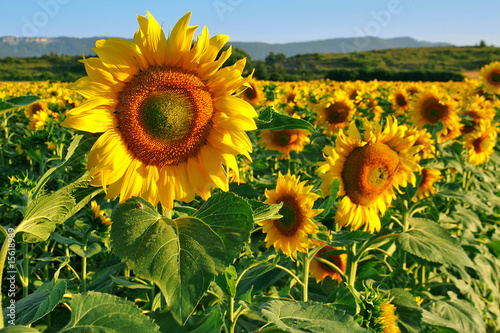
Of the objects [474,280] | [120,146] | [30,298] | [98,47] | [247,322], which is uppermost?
[98,47]

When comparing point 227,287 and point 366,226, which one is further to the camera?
point 366,226

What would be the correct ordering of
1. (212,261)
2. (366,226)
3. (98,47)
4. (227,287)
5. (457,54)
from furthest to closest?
(457,54)
(366,226)
(227,287)
(98,47)
(212,261)

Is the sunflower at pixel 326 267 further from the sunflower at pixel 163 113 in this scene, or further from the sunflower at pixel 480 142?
the sunflower at pixel 480 142

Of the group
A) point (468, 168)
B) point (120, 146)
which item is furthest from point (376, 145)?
point (468, 168)

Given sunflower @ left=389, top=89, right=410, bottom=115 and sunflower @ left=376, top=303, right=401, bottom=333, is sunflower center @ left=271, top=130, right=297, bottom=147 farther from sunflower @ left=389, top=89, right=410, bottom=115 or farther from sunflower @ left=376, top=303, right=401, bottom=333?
sunflower @ left=376, top=303, right=401, bottom=333

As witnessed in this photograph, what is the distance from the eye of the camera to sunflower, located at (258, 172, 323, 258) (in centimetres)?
192

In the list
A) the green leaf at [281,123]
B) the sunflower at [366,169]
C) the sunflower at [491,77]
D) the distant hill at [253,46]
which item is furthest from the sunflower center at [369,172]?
the distant hill at [253,46]

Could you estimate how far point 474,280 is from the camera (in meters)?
3.76

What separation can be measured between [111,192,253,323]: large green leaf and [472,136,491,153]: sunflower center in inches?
172

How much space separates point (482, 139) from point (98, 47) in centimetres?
462

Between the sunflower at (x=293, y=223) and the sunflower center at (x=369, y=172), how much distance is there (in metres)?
0.31

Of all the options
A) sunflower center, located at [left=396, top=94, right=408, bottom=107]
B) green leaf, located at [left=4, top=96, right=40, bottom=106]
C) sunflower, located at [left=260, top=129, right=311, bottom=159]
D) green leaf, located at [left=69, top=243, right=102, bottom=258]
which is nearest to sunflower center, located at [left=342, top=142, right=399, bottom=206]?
green leaf, located at [left=69, top=243, right=102, bottom=258]

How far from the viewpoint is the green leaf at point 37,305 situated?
0.90 m

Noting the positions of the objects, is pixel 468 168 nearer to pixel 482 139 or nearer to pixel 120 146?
pixel 482 139
